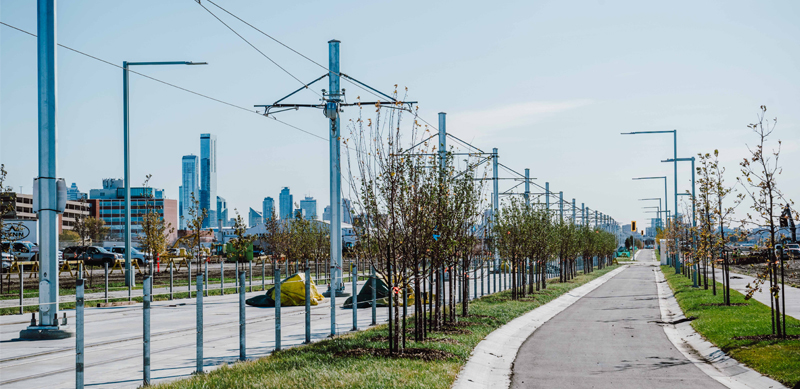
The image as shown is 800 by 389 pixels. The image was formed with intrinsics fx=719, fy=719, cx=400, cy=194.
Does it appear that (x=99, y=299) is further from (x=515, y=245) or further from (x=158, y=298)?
(x=515, y=245)

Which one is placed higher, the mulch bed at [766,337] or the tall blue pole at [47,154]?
the tall blue pole at [47,154]

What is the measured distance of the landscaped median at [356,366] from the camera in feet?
31.0

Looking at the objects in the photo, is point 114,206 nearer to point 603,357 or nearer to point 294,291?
point 294,291

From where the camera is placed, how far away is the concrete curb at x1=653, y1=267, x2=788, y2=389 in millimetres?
11102

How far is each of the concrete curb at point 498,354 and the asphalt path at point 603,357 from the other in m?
0.21

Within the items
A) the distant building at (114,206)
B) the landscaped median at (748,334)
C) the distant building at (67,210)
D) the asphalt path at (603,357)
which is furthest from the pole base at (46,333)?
the distant building at (114,206)

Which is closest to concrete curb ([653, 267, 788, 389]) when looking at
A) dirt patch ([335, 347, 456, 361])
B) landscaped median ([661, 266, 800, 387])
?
landscaped median ([661, 266, 800, 387])

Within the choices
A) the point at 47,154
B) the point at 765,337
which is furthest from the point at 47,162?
the point at 765,337

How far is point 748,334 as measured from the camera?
15.3 m

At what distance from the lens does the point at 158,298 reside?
29281 millimetres

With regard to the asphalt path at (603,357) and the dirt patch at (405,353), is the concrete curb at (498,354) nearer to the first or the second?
the asphalt path at (603,357)

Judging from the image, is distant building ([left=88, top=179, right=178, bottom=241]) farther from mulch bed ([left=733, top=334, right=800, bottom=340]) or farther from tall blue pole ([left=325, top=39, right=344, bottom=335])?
mulch bed ([left=733, top=334, right=800, bottom=340])

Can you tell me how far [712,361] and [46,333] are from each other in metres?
13.1

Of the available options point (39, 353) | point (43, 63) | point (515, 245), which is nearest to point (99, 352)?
point (39, 353)
